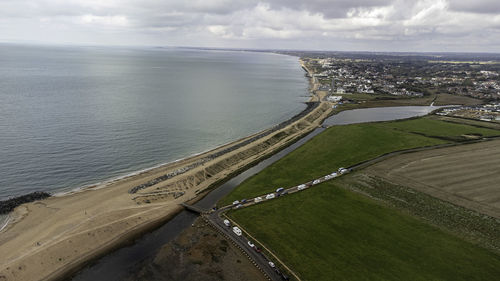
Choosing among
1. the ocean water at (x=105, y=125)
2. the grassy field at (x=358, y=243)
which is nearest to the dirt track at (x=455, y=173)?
the grassy field at (x=358, y=243)

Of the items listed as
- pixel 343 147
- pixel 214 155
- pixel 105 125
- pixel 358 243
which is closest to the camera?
pixel 358 243

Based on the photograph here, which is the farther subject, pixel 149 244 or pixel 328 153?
pixel 328 153

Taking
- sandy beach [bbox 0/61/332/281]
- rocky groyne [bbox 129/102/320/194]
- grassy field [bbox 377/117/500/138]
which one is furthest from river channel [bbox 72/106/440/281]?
grassy field [bbox 377/117/500/138]

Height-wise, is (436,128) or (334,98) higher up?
(334,98)

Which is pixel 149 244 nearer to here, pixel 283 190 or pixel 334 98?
pixel 283 190

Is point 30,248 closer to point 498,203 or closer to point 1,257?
point 1,257

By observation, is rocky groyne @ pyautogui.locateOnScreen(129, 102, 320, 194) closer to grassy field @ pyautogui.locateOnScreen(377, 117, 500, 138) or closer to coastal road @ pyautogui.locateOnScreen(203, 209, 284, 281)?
coastal road @ pyautogui.locateOnScreen(203, 209, 284, 281)

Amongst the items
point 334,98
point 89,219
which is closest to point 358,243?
point 89,219

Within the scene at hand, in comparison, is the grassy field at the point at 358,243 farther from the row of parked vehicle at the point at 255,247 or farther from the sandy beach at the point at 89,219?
the sandy beach at the point at 89,219
